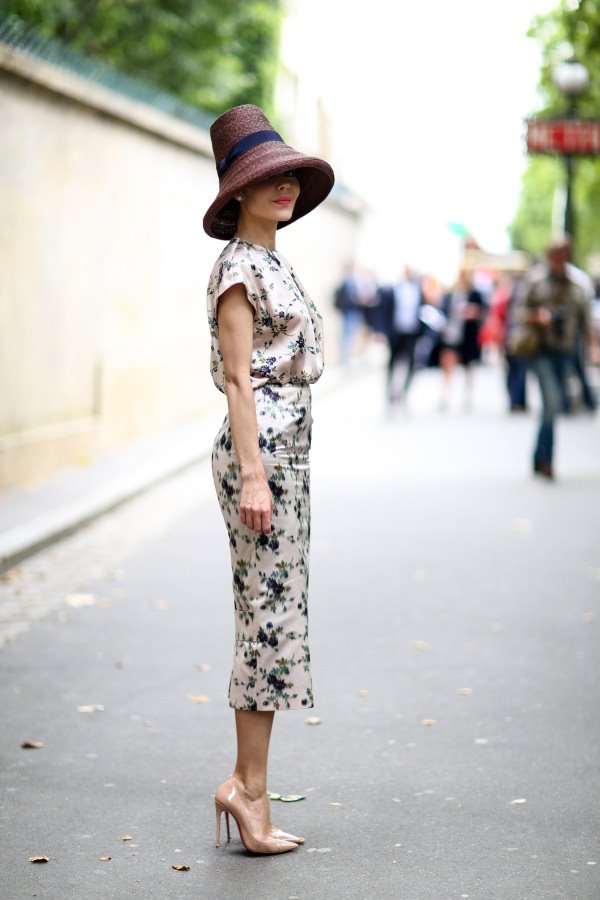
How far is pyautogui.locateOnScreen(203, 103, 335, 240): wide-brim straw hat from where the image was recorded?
13.7ft

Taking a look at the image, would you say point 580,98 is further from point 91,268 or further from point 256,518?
point 256,518

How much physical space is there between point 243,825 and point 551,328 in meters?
9.07

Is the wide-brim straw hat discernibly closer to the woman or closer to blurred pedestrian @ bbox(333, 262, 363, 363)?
the woman

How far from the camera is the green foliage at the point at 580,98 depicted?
12.3 meters

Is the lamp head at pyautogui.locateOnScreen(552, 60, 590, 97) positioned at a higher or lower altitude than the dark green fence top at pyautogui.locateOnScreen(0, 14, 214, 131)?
higher

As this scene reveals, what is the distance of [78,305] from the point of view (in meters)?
13.3

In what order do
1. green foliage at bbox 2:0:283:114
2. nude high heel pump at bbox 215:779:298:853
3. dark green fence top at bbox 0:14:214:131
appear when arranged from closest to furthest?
nude high heel pump at bbox 215:779:298:853 < dark green fence top at bbox 0:14:214:131 < green foliage at bbox 2:0:283:114

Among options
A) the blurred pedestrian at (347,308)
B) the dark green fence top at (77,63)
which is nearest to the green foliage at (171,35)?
the blurred pedestrian at (347,308)

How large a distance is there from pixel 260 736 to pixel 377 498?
7.82 meters

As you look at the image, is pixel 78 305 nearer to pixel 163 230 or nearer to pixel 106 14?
pixel 163 230

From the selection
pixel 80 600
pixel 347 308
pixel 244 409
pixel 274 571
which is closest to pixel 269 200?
pixel 244 409

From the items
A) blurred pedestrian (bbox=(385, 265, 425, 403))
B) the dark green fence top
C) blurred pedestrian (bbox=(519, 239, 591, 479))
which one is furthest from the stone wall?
blurred pedestrian (bbox=(519, 239, 591, 479))

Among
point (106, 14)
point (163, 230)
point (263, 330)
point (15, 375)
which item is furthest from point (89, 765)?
point (106, 14)

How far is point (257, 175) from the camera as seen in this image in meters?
4.15
